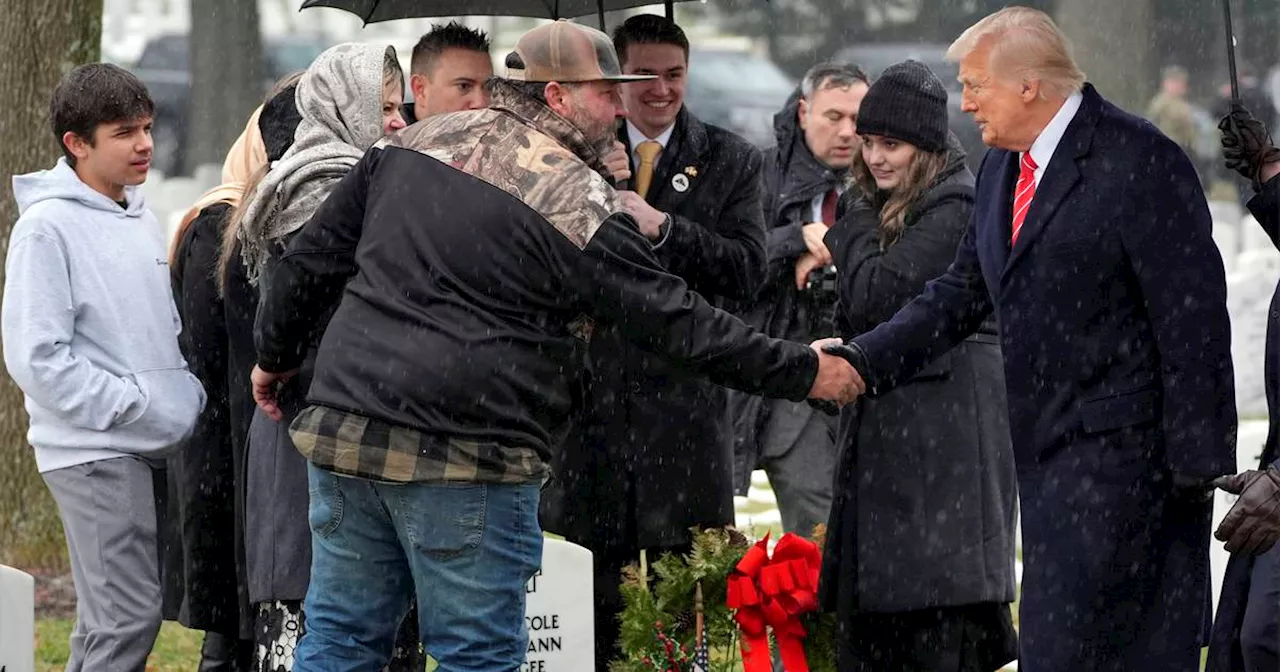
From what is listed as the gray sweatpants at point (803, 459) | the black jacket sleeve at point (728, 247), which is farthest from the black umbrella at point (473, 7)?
the gray sweatpants at point (803, 459)

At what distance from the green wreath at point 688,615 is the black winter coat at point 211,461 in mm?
1173

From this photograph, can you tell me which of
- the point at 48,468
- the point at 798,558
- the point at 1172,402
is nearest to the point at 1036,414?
the point at 1172,402

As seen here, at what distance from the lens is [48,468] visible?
5.54 m

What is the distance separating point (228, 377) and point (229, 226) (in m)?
0.61

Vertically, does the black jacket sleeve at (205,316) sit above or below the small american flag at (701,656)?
above

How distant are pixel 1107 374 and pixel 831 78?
316 cm

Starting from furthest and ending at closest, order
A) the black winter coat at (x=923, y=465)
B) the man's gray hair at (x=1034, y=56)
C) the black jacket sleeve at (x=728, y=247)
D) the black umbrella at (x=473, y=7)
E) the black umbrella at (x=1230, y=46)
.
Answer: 1. the black umbrella at (x=473, y=7)
2. the black jacket sleeve at (x=728, y=247)
3. the black winter coat at (x=923, y=465)
4. the black umbrella at (x=1230, y=46)
5. the man's gray hair at (x=1034, y=56)

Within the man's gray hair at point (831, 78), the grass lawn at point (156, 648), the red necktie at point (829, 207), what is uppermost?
the man's gray hair at point (831, 78)

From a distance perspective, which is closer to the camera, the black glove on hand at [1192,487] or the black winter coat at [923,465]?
the black glove on hand at [1192,487]

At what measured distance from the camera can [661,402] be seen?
5941 mm

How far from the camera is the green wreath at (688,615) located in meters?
5.69

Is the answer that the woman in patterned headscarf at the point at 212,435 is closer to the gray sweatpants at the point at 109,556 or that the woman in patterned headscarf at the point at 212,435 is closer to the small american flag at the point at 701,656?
the gray sweatpants at the point at 109,556

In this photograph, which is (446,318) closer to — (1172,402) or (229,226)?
(229,226)

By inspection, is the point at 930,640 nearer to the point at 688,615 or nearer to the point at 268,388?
the point at 688,615
